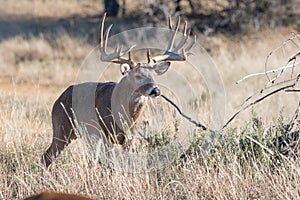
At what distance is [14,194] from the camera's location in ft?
24.8

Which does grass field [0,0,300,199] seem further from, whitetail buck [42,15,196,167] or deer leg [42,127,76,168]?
whitetail buck [42,15,196,167]

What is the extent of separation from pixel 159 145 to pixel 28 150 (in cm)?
147

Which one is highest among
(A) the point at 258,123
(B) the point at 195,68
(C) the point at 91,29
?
→ (C) the point at 91,29

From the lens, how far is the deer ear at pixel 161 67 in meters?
9.81

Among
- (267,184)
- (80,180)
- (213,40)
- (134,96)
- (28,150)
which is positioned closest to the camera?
(267,184)

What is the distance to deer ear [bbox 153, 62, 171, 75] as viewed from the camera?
32.2ft

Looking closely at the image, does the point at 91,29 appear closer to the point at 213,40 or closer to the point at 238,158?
the point at 213,40

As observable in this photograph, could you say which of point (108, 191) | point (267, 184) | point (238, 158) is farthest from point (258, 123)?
point (108, 191)

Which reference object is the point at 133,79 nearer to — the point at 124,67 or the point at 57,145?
the point at 124,67

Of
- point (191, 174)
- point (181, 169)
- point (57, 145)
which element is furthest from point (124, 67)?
point (191, 174)

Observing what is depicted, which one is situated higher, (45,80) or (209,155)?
(45,80)

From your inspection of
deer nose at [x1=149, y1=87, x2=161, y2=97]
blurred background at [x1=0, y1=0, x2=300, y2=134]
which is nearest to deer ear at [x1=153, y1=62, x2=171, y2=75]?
deer nose at [x1=149, y1=87, x2=161, y2=97]

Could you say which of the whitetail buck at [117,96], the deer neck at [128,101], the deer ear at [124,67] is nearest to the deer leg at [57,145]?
the whitetail buck at [117,96]

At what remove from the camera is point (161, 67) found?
9898 mm
